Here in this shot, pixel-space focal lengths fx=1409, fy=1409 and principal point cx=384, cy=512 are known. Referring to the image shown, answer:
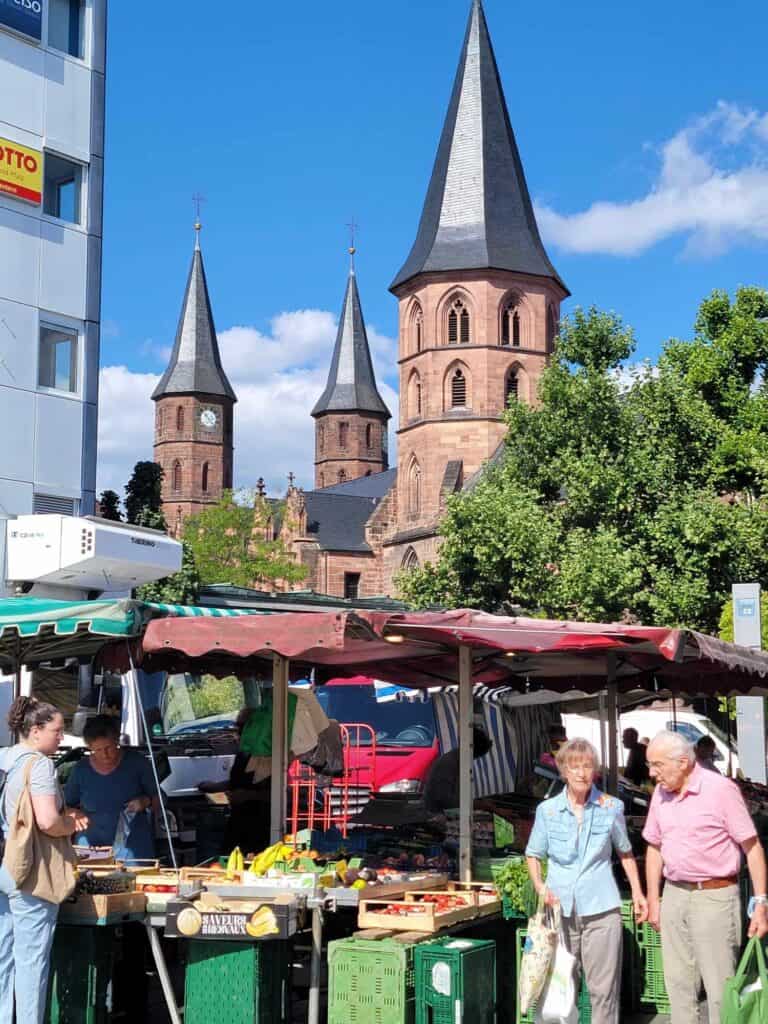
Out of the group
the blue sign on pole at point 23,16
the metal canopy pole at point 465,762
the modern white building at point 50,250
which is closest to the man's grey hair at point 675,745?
the metal canopy pole at point 465,762

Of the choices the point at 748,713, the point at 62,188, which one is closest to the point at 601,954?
the point at 748,713

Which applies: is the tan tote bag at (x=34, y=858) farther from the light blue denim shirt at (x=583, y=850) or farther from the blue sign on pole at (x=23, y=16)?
the blue sign on pole at (x=23, y=16)

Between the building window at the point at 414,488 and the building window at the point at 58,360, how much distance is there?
43.9 m

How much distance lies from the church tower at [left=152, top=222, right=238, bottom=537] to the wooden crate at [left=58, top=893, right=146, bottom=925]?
104m

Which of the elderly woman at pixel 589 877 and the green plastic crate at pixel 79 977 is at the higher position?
the elderly woman at pixel 589 877

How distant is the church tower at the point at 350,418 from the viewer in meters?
119

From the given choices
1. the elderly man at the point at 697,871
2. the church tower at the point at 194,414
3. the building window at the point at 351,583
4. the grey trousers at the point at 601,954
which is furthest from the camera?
the church tower at the point at 194,414

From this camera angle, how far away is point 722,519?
33969mm

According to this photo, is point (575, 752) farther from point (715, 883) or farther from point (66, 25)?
point (66, 25)

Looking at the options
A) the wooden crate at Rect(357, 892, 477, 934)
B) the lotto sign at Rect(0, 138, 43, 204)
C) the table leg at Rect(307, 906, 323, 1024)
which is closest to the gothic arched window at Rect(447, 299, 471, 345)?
the lotto sign at Rect(0, 138, 43, 204)

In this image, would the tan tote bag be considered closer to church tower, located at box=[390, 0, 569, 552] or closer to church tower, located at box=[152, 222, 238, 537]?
church tower, located at box=[390, 0, 569, 552]

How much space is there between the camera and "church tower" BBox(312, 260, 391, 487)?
11875cm

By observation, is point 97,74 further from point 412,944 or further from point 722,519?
point 412,944

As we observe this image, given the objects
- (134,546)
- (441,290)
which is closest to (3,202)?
(134,546)
